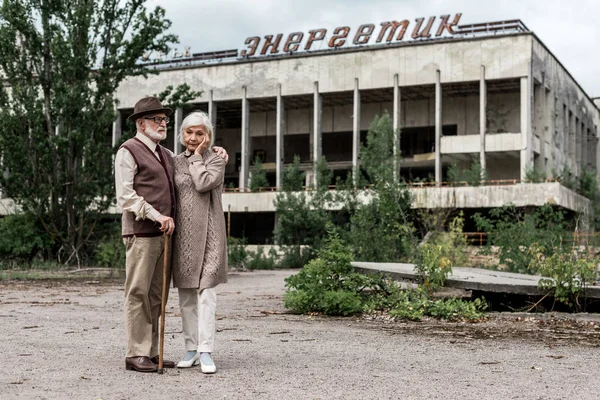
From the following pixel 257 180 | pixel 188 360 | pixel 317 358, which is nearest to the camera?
pixel 188 360

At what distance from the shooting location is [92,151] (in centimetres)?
2341

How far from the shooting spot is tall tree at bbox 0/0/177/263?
23.2 meters

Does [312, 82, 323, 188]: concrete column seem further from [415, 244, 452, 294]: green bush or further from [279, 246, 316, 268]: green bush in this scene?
[415, 244, 452, 294]: green bush

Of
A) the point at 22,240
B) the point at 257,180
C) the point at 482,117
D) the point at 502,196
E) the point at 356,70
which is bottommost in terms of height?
the point at 22,240

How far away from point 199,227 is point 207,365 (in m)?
1.07

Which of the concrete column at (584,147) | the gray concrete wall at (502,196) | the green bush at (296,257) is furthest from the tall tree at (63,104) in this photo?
the concrete column at (584,147)

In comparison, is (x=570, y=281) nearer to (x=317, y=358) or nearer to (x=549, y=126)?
(x=317, y=358)

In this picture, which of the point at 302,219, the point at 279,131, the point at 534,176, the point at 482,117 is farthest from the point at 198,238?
the point at 279,131

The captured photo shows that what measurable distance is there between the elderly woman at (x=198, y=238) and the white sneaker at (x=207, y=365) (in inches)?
2.4

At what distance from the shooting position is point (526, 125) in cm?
4944

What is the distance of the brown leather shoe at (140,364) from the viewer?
571 centimetres

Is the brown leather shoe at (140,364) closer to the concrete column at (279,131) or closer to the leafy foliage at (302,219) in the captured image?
the leafy foliage at (302,219)

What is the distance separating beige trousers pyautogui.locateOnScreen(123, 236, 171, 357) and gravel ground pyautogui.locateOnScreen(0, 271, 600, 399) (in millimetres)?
272

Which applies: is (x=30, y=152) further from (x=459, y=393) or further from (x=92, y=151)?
(x=459, y=393)
